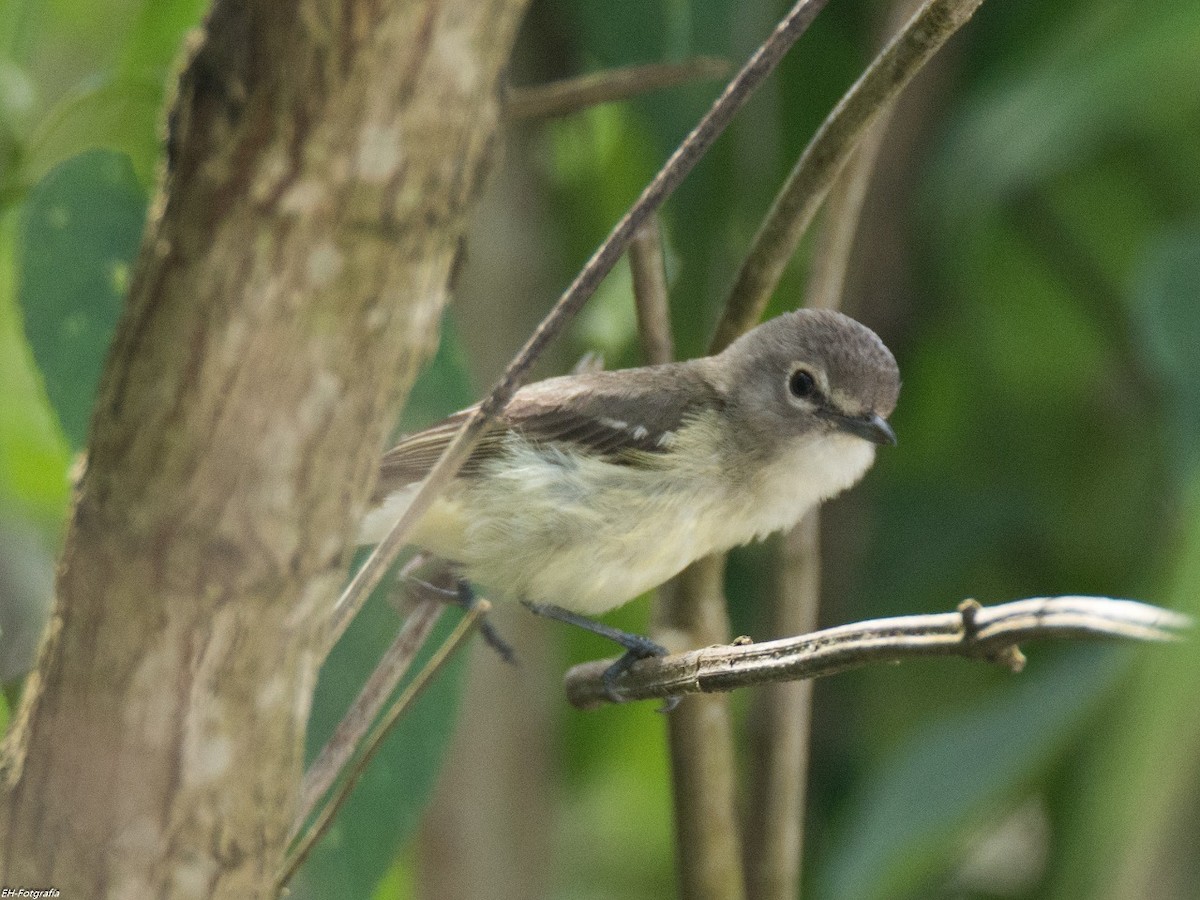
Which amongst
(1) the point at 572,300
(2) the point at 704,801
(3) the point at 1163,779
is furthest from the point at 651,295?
(3) the point at 1163,779

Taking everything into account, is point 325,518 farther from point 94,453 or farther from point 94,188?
point 94,188

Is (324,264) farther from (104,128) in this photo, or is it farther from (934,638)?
(104,128)

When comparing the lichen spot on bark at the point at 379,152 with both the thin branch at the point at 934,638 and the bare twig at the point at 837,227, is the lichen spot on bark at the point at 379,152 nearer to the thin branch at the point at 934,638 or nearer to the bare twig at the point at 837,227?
the thin branch at the point at 934,638

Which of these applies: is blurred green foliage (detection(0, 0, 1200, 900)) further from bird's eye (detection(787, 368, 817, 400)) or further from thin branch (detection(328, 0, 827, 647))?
thin branch (detection(328, 0, 827, 647))

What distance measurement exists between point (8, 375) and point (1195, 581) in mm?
2970

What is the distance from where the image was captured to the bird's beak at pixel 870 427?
2631 millimetres

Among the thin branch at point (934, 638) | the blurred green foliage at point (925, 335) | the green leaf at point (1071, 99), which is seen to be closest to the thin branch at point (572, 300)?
the thin branch at point (934, 638)

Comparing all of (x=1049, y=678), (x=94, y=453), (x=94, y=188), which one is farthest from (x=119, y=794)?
(x=1049, y=678)

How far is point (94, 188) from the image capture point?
2229 mm

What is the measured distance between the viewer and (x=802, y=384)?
281cm

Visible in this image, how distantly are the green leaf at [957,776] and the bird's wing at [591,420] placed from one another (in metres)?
0.80

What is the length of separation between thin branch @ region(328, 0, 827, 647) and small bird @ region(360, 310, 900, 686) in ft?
3.49

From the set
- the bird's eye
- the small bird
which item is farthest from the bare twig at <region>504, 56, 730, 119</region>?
the bird's eye

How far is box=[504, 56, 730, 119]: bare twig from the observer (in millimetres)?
2361
